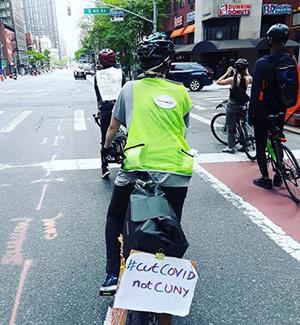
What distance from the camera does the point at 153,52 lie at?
2.40m

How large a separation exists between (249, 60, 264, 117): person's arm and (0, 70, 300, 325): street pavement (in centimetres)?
122

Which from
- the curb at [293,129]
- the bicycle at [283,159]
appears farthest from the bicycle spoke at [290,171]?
the curb at [293,129]

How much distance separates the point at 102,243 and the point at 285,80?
118 inches

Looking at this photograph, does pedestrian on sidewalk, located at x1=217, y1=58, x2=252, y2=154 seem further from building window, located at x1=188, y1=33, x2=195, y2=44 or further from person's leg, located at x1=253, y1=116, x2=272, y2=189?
building window, located at x1=188, y1=33, x2=195, y2=44

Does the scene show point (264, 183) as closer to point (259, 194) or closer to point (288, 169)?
point (259, 194)

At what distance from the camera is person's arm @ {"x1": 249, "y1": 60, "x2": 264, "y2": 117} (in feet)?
15.4

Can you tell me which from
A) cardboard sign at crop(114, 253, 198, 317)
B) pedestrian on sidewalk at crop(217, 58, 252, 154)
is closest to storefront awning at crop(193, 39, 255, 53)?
pedestrian on sidewalk at crop(217, 58, 252, 154)

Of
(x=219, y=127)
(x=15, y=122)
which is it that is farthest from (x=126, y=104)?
(x=15, y=122)

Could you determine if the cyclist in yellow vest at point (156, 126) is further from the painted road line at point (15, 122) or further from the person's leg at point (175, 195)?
the painted road line at point (15, 122)

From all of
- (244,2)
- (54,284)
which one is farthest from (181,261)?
(244,2)

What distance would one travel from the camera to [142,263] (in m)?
1.92

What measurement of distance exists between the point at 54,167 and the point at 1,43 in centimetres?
12099

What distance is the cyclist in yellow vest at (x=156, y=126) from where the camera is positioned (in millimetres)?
2281

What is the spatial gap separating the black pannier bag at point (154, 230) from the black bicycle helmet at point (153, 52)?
96 cm
